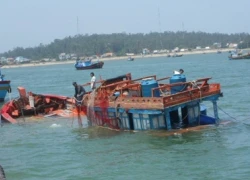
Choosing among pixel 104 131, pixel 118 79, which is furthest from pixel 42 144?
pixel 118 79

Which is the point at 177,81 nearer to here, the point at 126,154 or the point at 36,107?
the point at 126,154

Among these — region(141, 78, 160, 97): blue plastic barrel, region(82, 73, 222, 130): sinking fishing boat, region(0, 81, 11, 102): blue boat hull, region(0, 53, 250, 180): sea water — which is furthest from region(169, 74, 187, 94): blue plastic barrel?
region(0, 81, 11, 102): blue boat hull

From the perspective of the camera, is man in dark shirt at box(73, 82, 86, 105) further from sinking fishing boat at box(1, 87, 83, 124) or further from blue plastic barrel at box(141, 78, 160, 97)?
blue plastic barrel at box(141, 78, 160, 97)

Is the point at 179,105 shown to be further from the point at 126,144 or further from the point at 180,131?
the point at 126,144

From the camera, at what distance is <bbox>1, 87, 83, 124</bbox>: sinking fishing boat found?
26.2 meters

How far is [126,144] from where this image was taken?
16.9 meters

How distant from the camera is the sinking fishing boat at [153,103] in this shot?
1706 centimetres

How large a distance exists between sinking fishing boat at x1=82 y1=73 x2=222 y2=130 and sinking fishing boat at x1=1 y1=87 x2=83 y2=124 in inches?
249

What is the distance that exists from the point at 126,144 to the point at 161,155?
197 centimetres

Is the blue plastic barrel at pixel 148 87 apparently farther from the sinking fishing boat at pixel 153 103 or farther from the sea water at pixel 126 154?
the sea water at pixel 126 154

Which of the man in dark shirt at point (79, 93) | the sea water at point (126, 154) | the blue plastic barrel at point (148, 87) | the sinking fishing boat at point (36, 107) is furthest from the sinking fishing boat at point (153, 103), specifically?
the sinking fishing boat at point (36, 107)

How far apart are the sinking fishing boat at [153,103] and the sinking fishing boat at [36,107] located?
631 cm

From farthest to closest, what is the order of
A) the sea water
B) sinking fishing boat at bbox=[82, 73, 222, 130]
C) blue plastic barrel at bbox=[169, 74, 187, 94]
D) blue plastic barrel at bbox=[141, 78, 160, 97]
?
blue plastic barrel at bbox=[169, 74, 187, 94] < blue plastic barrel at bbox=[141, 78, 160, 97] < sinking fishing boat at bbox=[82, 73, 222, 130] < the sea water

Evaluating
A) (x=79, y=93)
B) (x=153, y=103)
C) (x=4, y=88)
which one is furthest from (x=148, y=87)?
(x=4, y=88)
